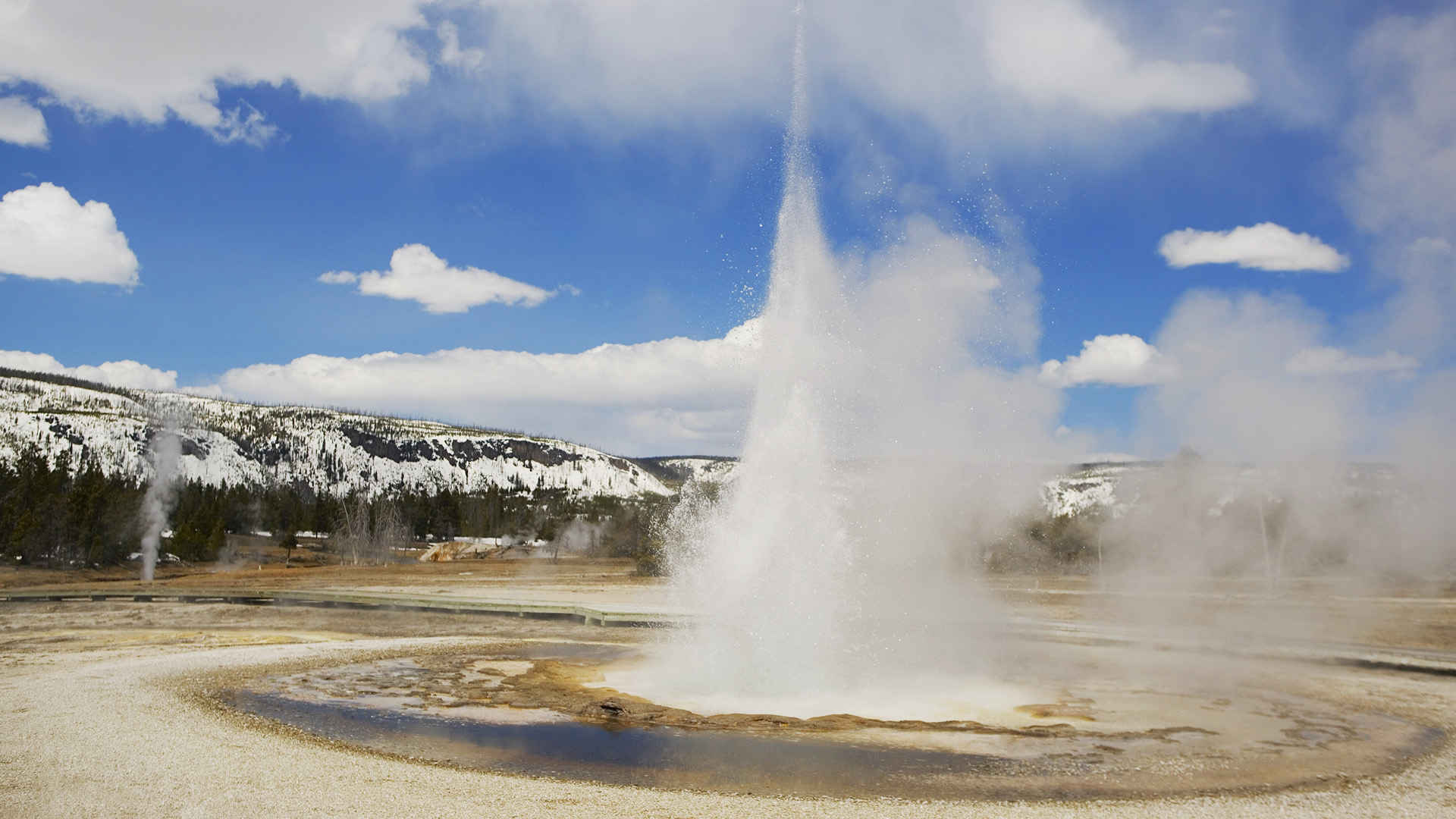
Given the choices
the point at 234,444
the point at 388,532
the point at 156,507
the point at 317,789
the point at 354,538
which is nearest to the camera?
the point at 317,789

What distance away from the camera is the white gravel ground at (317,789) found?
753cm

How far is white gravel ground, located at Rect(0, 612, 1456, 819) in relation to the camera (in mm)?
7527

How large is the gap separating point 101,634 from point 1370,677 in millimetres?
25322

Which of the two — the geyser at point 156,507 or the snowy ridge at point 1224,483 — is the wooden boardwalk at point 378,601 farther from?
the geyser at point 156,507

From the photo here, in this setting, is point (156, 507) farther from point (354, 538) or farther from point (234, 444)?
point (234, 444)

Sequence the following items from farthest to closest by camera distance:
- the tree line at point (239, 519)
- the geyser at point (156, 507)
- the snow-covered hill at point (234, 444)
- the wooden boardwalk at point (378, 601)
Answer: the snow-covered hill at point (234, 444)
the tree line at point (239, 519)
the geyser at point (156, 507)
the wooden boardwalk at point (378, 601)

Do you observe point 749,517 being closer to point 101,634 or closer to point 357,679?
point 357,679

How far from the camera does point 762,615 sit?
44.9 ft

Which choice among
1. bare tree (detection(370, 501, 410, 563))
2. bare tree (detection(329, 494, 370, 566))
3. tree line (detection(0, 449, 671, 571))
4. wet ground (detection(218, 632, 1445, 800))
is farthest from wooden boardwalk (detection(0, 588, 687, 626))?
bare tree (detection(370, 501, 410, 563))

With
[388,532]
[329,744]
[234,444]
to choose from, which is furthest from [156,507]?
[234,444]

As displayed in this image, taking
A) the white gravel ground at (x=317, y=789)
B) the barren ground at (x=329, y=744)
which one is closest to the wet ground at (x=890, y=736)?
the white gravel ground at (x=317, y=789)

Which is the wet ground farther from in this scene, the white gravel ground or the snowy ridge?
the snowy ridge

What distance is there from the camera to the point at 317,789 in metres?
7.99

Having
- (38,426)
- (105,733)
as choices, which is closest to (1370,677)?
(105,733)
